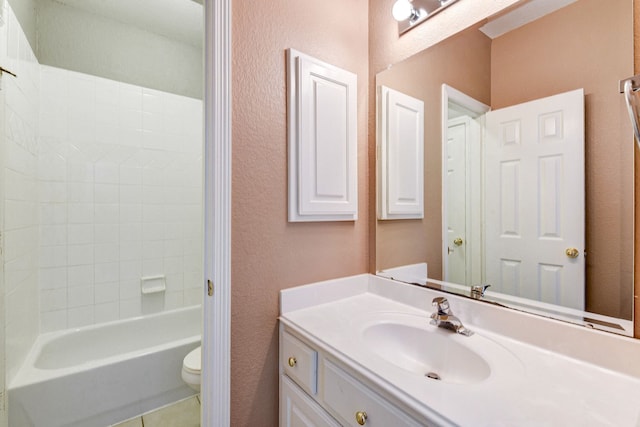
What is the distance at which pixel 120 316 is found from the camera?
6.91 feet

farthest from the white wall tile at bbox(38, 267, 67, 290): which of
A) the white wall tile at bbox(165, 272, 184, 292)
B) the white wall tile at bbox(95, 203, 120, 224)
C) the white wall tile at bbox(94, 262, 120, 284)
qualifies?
the white wall tile at bbox(165, 272, 184, 292)

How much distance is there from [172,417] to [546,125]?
2.39 meters

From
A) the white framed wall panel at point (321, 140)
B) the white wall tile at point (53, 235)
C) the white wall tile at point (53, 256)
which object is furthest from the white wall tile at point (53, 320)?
the white framed wall panel at point (321, 140)

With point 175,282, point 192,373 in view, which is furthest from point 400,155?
point 175,282

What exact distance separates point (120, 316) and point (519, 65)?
9.13 ft

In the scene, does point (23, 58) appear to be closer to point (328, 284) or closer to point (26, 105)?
point (26, 105)

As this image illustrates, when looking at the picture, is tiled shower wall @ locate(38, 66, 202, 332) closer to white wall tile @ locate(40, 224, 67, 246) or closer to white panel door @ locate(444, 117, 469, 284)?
white wall tile @ locate(40, 224, 67, 246)

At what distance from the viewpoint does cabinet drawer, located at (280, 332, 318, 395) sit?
90cm

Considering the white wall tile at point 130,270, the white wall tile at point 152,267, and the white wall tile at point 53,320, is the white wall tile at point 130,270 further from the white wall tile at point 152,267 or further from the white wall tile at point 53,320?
the white wall tile at point 53,320

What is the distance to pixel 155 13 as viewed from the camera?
6.60 feet

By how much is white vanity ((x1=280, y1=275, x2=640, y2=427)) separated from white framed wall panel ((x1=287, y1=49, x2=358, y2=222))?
0.36 metres

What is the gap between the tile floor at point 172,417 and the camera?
1.66 meters

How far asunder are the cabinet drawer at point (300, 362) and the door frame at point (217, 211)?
0.68 feet

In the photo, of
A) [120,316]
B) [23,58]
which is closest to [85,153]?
[23,58]
